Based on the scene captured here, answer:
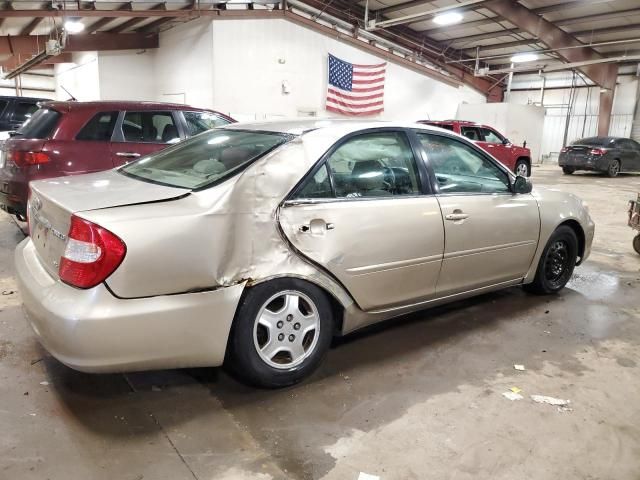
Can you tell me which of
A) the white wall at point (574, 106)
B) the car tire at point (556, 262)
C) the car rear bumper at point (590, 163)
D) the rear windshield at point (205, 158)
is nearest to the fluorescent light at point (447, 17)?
the car rear bumper at point (590, 163)

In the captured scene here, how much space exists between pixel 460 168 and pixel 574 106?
21.2 m

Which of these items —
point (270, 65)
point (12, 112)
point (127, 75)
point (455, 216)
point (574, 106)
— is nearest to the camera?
point (455, 216)

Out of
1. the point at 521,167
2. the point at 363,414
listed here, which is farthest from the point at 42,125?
the point at 521,167

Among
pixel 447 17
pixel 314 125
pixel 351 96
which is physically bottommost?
pixel 314 125

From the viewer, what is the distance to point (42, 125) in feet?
16.7

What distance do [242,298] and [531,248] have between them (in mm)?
2427

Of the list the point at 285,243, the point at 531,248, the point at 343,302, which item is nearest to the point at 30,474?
the point at 285,243

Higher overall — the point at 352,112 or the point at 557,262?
the point at 352,112

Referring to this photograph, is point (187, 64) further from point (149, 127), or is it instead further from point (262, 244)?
point (262, 244)

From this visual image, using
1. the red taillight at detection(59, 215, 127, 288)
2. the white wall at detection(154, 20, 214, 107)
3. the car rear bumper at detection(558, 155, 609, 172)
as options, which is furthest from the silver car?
the car rear bumper at detection(558, 155, 609, 172)

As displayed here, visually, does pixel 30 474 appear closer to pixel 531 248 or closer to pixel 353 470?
pixel 353 470

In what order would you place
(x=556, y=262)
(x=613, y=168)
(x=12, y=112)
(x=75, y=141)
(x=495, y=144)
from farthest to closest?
(x=613, y=168)
(x=495, y=144)
(x=12, y=112)
(x=75, y=141)
(x=556, y=262)

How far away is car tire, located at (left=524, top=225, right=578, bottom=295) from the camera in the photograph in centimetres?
402

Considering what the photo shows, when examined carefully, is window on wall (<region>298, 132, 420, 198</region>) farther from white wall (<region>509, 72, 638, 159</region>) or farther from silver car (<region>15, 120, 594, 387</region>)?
white wall (<region>509, 72, 638, 159</region>)
